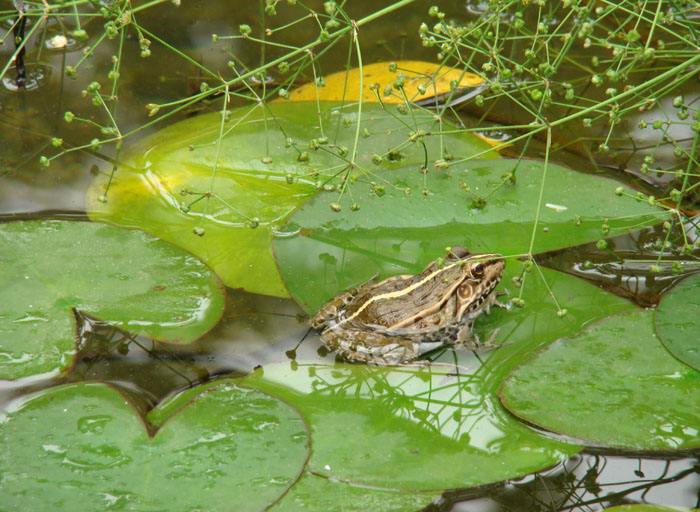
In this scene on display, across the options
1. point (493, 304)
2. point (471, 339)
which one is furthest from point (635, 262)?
point (471, 339)

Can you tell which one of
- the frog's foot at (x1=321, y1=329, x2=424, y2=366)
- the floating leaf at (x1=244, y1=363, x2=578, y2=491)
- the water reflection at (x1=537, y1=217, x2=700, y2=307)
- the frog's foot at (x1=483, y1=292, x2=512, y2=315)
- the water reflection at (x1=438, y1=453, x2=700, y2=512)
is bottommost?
the water reflection at (x1=438, y1=453, x2=700, y2=512)

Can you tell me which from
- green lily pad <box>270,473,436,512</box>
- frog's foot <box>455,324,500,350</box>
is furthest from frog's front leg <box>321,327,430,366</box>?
green lily pad <box>270,473,436,512</box>

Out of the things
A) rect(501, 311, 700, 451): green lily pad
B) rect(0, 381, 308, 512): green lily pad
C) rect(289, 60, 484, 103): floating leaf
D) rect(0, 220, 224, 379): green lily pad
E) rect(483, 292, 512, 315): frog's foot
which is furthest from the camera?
rect(289, 60, 484, 103): floating leaf

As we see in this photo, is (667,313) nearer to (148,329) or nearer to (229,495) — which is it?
(229,495)

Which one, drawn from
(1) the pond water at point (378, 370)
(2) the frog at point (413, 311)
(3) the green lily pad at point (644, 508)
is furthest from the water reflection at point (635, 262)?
(3) the green lily pad at point (644, 508)

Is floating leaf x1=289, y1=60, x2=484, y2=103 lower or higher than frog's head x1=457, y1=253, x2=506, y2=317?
higher

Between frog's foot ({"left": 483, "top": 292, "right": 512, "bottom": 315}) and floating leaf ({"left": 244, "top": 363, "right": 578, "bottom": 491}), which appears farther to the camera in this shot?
frog's foot ({"left": 483, "top": 292, "right": 512, "bottom": 315})

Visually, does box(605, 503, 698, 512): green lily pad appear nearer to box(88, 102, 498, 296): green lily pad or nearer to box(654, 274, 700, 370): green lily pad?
box(654, 274, 700, 370): green lily pad
